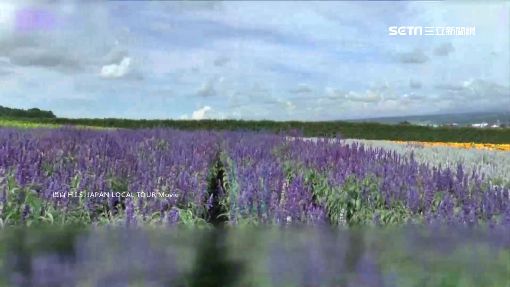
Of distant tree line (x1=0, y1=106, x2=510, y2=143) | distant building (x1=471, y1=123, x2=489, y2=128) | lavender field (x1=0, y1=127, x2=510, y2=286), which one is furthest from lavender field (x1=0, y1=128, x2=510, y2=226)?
distant building (x1=471, y1=123, x2=489, y2=128)

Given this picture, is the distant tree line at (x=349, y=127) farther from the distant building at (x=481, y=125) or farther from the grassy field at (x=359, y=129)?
the distant building at (x=481, y=125)

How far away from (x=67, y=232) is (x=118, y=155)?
160 inches

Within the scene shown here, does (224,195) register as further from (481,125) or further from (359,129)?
(481,125)

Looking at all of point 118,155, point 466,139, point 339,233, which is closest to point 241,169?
point 118,155

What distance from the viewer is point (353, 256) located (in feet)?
5.17

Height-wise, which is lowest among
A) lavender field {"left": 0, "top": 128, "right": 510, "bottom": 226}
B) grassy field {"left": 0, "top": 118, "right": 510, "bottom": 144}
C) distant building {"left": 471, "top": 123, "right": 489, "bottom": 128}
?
→ lavender field {"left": 0, "top": 128, "right": 510, "bottom": 226}

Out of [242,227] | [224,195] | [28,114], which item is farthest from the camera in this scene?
[28,114]

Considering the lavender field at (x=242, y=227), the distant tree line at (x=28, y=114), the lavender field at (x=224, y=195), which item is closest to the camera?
the lavender field at (x=242, y=227)

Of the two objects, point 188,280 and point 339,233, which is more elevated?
point 339,233

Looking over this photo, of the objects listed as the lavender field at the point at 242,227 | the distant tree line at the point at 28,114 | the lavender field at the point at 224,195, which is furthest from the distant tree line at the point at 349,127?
the lavender field at the point at 242,227

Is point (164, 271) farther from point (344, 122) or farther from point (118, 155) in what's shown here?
point (344, 122)

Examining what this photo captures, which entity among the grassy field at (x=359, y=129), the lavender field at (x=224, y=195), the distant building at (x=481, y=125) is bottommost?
the lavender field at (x=224, y=195)

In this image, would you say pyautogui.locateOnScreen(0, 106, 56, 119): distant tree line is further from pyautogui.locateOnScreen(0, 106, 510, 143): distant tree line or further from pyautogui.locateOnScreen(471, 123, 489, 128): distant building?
pyautogui.locateOnScreen(471, 123, 489, 128): distant building

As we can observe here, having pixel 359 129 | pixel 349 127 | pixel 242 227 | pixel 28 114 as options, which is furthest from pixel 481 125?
pixel 242 227
